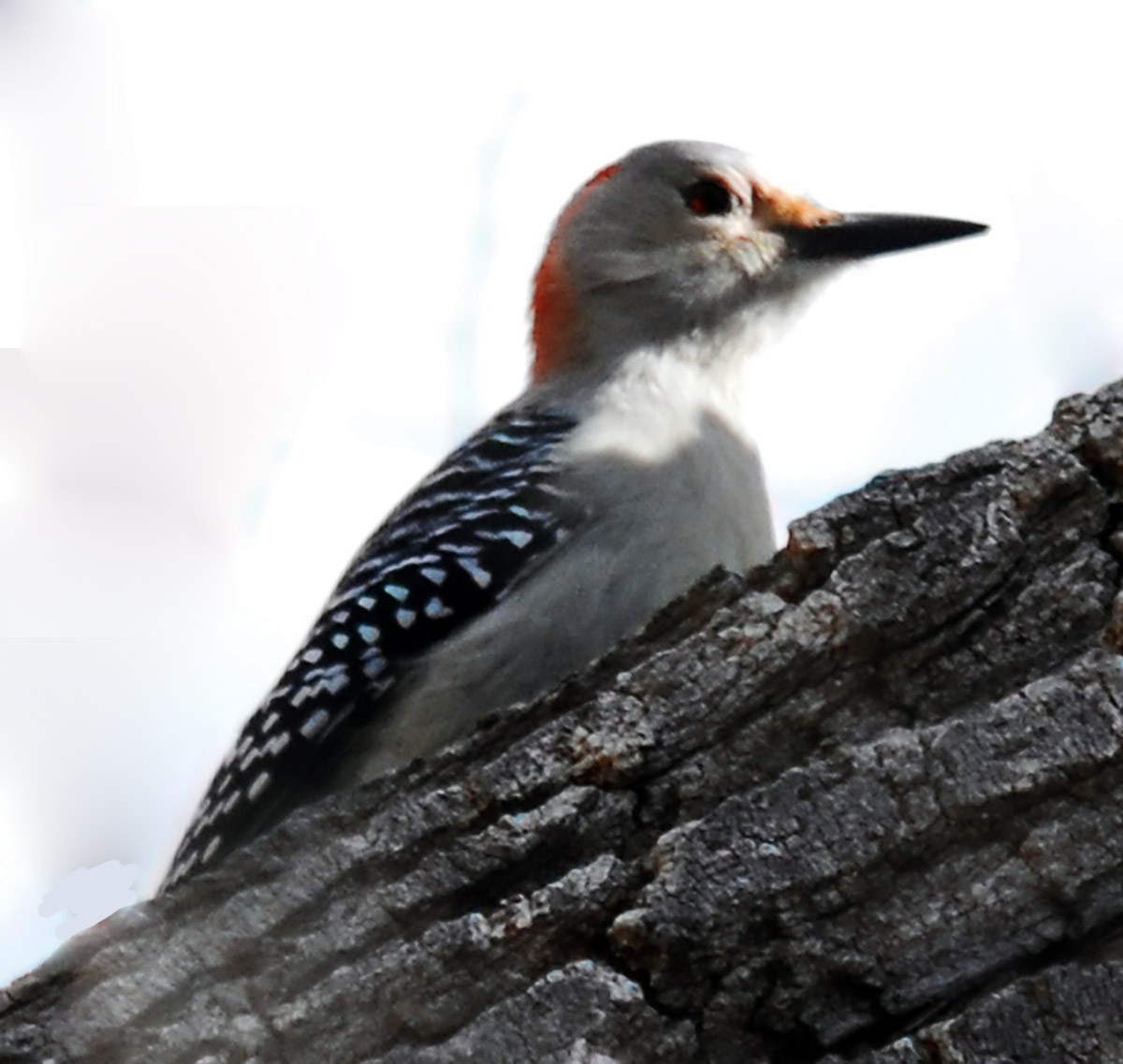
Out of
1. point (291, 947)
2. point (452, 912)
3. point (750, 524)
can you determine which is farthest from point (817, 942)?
point (750, 524)

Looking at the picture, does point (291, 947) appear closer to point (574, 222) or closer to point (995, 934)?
point (995, 934)

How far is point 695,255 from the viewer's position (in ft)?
20.1

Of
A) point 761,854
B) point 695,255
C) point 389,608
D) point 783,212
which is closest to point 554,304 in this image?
point 695,255

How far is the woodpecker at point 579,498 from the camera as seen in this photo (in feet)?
14.6

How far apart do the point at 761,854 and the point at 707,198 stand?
3.76m

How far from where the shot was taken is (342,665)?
463 centimetres

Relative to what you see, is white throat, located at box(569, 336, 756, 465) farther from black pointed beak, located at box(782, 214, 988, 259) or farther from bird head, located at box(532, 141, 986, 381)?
black pointed beak, located at box(782, 214, 988, 259)

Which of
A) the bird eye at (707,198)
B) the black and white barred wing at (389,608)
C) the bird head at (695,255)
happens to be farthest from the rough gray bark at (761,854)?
the bird eye at (707,198)

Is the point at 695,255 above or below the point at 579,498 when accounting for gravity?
above

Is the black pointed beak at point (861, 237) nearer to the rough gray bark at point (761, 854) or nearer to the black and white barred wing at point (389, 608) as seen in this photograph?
the black and white barred wing at point (389, 608)

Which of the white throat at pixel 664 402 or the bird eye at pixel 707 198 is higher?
the bird eye at pixel 707 198

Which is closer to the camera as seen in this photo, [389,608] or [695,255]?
[389,608]

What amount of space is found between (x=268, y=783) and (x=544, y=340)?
2.45 metres

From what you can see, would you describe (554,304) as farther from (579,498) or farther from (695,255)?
(579,498)
